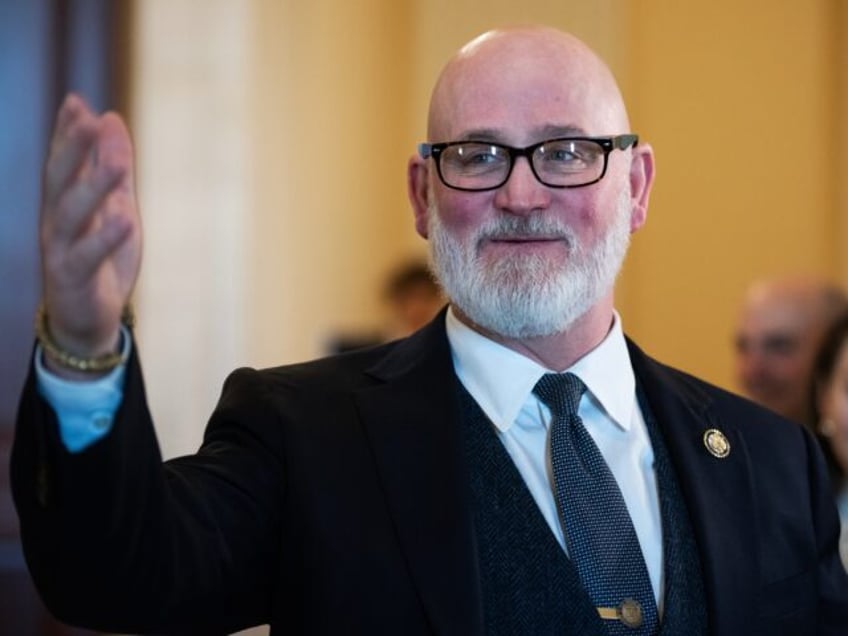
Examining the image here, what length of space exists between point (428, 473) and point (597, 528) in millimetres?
272

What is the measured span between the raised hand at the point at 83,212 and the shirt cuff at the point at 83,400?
87 mm

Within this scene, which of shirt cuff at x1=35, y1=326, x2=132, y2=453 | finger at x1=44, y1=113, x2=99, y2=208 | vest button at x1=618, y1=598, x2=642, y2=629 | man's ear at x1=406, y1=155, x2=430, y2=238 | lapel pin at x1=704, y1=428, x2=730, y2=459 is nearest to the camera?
finger at x1=44, y1=113, x2=99, y2=208

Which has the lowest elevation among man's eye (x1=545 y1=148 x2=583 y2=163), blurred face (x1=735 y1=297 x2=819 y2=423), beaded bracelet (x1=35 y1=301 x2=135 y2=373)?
blurred face (x1=735 y1=297 x2=819 y2=423)

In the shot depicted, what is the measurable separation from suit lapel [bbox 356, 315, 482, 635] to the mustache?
0.69 feet

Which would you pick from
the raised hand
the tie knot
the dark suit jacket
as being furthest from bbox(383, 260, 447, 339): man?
the raised hand

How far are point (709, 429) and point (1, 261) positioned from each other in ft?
5.15

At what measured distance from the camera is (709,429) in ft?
8.25

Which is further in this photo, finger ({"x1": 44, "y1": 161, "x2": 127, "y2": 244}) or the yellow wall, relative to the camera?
the yellow wall

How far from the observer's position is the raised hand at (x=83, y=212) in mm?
1539

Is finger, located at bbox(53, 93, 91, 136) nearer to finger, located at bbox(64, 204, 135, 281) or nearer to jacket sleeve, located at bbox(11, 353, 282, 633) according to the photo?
finger, located at bbox(64, 204, 135, 281)

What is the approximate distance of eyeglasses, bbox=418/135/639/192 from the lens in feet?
7.85

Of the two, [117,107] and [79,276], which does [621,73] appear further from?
[79,276]

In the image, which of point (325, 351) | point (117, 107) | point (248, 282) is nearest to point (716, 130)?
point (325, 351)

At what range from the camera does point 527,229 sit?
7.80ft
